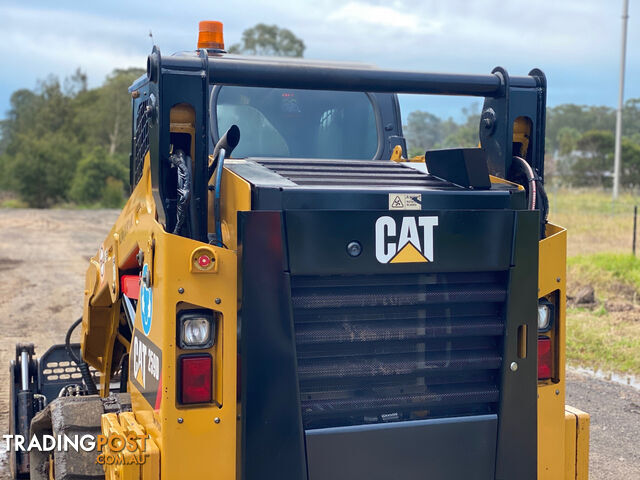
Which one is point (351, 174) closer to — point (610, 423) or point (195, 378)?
point (195, 378)

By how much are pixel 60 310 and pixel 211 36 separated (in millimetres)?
7692

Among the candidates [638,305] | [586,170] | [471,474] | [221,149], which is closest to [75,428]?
[221,149]

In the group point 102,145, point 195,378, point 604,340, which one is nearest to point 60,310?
point 604,340

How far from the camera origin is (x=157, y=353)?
9.33 feet

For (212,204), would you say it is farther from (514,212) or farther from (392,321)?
(514,212)

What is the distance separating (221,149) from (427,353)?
3.57ft

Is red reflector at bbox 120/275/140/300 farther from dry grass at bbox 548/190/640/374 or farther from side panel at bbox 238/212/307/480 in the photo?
dry grass at bbox 548/190/640/374

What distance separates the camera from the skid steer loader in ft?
9.06

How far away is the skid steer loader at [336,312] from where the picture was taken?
276cm

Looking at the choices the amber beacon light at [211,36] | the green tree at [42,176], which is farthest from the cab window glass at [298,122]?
the green tree at [42,176]

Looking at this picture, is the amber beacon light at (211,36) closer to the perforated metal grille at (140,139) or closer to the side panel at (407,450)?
the perforated metal grille at (140,139)

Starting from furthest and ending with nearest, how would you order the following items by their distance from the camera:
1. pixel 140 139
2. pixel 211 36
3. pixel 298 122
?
1. pixel 298 122
2. pixel 211 36
3. pixel 140 139

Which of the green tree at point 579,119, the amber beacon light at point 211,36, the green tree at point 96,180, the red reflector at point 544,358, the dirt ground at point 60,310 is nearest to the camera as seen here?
the red reflector at point 544,358

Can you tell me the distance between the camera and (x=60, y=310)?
1116cm
